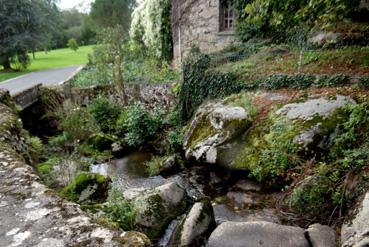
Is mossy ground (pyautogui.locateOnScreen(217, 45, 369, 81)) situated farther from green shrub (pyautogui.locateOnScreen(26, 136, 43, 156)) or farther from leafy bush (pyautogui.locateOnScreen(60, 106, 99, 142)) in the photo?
green shrub (pyautogui.locateOnScreen(26, 136, 43, 156))

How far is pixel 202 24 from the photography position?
1209 cm

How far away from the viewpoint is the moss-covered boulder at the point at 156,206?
4.35 meters

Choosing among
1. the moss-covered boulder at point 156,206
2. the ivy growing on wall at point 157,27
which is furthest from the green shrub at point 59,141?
the ivy growing on wall at point 157,27

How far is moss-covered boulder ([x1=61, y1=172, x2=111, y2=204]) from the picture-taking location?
4809mm

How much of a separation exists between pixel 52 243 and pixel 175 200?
3.40m

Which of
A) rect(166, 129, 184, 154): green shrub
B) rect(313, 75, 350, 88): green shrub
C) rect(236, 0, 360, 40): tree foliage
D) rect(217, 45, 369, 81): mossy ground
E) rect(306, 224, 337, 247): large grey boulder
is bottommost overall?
rect(166, 129, 184, 154): green shrub

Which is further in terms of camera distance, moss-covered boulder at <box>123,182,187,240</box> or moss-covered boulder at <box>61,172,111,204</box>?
moss-covered boulder at <box>61,172,111,204</box>

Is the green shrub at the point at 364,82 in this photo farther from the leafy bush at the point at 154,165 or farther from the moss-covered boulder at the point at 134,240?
the moss-covered boulder at the point at 134,240

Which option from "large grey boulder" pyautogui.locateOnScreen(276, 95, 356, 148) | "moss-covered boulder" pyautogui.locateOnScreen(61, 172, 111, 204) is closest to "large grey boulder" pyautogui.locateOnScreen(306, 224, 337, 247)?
"large grey boulder" pyautogui.locateOnScreen(276, 95, 356, 148)

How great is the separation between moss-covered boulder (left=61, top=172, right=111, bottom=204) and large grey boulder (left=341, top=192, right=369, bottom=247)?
377 cm

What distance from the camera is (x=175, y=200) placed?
4.91m

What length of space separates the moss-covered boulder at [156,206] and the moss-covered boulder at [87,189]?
492 millimetres

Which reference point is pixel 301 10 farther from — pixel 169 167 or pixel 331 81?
pixel 169 167

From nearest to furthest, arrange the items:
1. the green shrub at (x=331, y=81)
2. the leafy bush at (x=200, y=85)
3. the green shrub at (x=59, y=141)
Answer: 1. the green shrub at (x=331, y=81)
2. the leafy bush at (x=200, y=85)
3. the green shrub at (x=59, y=141)
